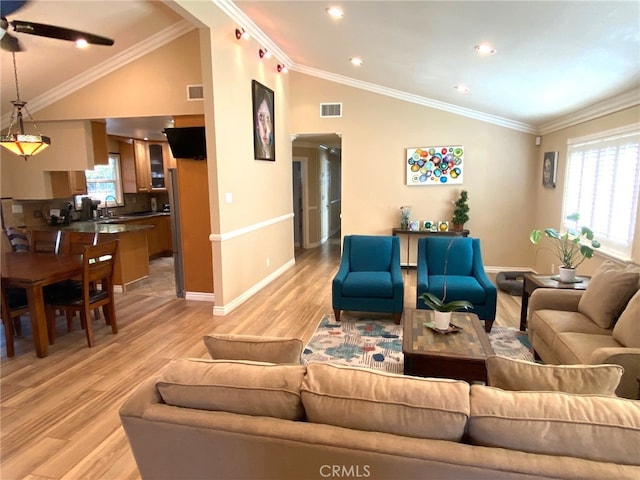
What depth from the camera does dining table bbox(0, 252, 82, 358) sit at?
3195 mm

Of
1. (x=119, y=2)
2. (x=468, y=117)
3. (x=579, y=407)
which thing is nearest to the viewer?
(x=579, y=407)

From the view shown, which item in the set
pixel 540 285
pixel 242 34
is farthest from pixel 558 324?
pixel 242 34

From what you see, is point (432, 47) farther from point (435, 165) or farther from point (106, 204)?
point (106, 204)

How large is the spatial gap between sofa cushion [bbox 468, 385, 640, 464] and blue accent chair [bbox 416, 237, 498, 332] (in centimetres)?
262

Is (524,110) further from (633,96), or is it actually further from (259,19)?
(259,19)

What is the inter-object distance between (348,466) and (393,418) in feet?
0.69

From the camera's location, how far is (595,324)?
2.78 m

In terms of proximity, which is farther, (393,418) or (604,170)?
(604,170)

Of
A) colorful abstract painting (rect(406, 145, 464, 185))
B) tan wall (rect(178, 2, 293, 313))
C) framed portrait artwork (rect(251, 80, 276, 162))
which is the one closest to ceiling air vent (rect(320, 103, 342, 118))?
tan wall (rect(178, 2, 293, 313))

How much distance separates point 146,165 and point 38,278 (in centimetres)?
Answer: 514

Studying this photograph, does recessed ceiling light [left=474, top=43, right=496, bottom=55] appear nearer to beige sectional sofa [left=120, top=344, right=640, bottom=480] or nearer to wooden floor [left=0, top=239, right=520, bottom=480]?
wooden floor [left=0, top=239, right=520, bottom=480]

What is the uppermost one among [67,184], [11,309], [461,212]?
[67,184]

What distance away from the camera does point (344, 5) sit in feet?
11.2

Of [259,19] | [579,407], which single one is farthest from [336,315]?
[259,19]
